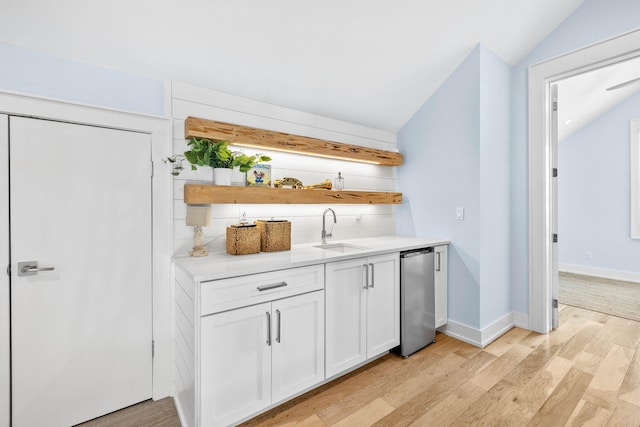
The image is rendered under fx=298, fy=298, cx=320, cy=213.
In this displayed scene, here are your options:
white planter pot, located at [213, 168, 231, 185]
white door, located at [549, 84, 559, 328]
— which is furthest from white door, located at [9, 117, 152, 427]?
white door, located at [549, 84, 559, 328]

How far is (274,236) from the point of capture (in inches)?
91.5

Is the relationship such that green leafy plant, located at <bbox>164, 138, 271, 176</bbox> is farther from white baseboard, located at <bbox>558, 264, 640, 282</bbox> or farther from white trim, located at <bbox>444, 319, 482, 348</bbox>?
white baseboard, located at <bbox>558, 264, 640, 282</bbox>

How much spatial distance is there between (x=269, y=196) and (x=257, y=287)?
86 cm

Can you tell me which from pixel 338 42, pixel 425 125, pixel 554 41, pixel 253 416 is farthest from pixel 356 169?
pixel 253 416

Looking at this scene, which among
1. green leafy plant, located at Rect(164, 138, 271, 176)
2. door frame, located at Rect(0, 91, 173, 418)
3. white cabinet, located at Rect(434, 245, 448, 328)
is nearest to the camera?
door frame, located at Rect(0, 91, 173, 418)

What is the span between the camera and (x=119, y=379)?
1.93 metres

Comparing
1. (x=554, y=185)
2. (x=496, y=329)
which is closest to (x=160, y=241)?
(x=496, y=329)

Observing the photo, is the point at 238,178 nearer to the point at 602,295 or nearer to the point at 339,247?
the point at 339,247

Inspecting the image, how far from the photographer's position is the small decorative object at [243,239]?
215 cm

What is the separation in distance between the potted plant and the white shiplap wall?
0.08 meters

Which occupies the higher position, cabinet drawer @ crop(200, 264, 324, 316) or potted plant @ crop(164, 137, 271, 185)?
potted plant @ crop(164, 137, 271, 185)

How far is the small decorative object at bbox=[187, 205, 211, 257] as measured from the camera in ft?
6.70

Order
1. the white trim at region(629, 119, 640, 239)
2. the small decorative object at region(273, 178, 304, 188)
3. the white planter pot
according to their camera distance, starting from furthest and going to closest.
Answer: the white trim at region(629, 119, 640, 239) < the small decorative object at region(273, 178, 304, 188) < the white planter pot

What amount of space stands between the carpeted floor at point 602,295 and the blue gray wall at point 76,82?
196 inches
